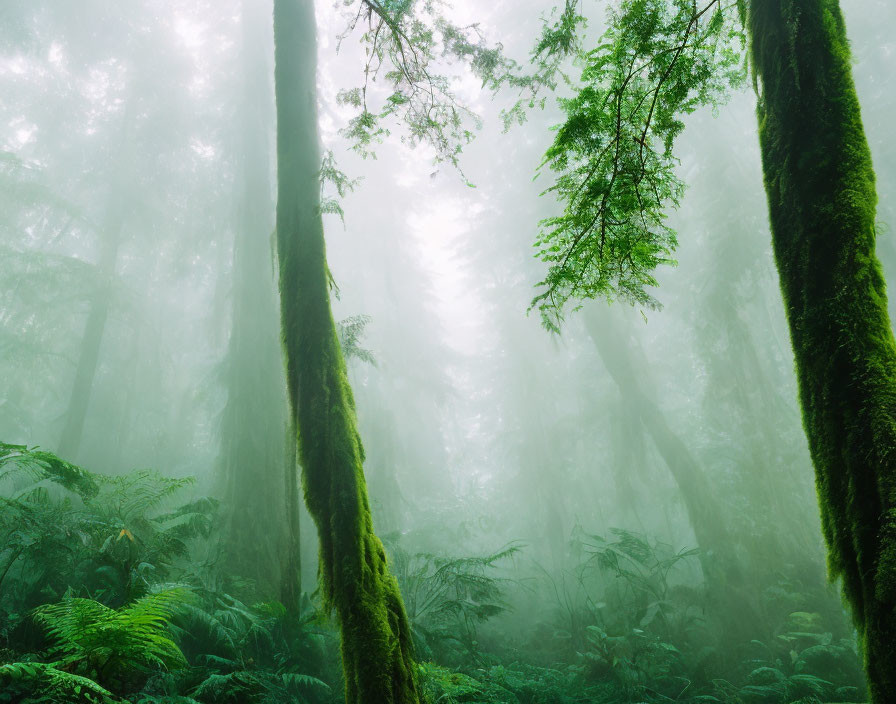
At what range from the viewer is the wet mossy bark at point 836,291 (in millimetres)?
1551

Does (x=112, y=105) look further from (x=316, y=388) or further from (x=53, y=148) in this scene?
(x=316, y=388)

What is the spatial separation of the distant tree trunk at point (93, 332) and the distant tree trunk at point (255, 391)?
6.02m

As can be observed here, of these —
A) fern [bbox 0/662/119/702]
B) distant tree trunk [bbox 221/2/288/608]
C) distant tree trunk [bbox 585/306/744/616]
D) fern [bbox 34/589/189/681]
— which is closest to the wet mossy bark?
fern [bbox 0/662/119/702]

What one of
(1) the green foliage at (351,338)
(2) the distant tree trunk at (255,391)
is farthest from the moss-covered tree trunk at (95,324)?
(1) the green foliage at (351,338)

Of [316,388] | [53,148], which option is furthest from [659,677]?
[53,148]

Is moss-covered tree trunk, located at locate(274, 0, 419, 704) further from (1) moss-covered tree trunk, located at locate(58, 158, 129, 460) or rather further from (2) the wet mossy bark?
(1) moss-covered tree trunk, located at locate(58, 158, 129, 460)

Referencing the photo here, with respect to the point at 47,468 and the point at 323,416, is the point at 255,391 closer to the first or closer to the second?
the point at 47,468

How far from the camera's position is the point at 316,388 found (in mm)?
4004

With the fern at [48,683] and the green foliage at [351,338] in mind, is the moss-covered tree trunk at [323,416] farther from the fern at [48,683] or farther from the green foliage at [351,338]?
the fern at [48,683]

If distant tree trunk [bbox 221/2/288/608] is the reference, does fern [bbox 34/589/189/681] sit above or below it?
below

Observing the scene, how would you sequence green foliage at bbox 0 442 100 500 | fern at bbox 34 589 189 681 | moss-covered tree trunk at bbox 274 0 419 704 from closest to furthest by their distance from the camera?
moss-covered tree trunk at bbox 274 0 419 704, fern at bbox 34 589 189 681, green foliage at bbox 0 442 100 500

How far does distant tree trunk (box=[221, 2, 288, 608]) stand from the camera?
26.5ft

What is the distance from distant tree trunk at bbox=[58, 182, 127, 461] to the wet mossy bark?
16237mm

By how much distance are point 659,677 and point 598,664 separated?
0.86m
